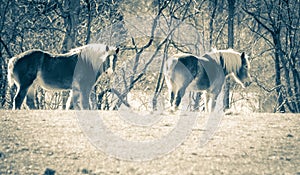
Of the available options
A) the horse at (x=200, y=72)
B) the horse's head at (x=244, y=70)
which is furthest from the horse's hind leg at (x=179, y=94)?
the horse's head at (x=244, y=70)

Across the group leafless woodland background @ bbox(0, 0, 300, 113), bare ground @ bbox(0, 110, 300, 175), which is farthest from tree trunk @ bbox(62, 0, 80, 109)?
bare ground @ bbox(0, 110, 300, 175)

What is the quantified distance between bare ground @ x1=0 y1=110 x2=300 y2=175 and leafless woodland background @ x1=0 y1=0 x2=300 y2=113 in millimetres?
10174

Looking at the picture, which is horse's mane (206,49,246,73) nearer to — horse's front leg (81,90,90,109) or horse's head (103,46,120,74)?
horse's head (103,46,120,74)

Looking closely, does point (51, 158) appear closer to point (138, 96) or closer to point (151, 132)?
point (151, 132)

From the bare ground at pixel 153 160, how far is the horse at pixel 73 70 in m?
1.82

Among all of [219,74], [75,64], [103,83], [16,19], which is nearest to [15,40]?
[16,19]

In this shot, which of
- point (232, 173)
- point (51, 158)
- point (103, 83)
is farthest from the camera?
point (103, 83)

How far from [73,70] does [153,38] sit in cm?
968

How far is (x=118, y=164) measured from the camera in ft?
18.4

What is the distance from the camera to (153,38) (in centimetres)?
1966

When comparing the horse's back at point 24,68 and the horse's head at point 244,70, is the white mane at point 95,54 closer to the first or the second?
the horse's back at point 24,68

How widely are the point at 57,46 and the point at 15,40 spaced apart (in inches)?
65.8

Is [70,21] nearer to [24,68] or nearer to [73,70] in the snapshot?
[73,70]

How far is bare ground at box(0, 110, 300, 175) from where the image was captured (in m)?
5.49
